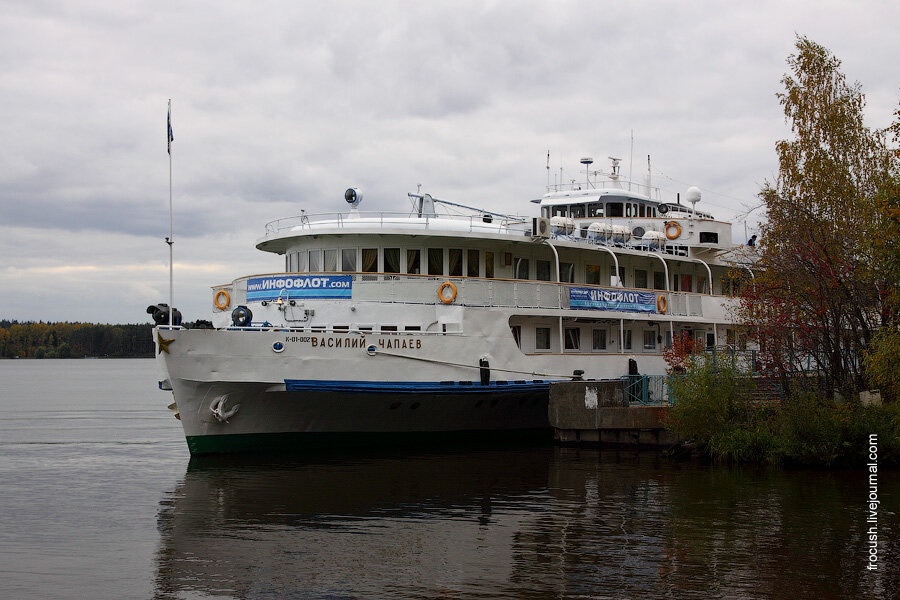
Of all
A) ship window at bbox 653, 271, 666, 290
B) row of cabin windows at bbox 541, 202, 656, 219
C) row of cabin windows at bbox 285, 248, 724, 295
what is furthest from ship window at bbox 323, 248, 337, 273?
row of cabin windows at bbox 541, 202, 656, 219

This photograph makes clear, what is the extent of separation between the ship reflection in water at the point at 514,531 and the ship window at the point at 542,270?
7415 mm

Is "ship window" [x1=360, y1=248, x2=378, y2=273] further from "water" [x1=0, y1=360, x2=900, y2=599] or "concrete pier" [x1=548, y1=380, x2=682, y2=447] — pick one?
"concrete pier" [x1=548, y1=380, x2=682, y2=447]

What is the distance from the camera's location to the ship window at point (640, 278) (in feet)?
99.2

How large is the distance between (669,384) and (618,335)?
21.3 ft

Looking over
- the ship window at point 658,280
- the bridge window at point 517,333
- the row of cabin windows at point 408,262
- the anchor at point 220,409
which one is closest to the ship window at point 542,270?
the row of cabin windows at point 408,262

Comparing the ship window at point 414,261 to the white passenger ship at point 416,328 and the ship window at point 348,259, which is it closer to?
the white passenger ship at point 416,328

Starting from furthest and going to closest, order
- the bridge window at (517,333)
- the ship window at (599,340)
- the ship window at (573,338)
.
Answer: the ship window at (599,340) < the ship window at (573,338) < the bridge window at (517,333)

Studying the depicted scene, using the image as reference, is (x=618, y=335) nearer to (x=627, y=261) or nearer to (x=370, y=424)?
(x=627, y=261)

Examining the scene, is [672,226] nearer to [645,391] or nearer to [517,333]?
[517,333]

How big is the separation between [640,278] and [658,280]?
A: 93cm

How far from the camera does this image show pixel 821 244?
21.5 metres

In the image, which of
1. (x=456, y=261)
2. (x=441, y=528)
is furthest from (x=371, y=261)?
(x=441, y=528)

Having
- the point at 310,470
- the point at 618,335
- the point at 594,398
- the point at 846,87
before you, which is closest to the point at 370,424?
the point at 310,470

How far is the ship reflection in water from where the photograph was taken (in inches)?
439
